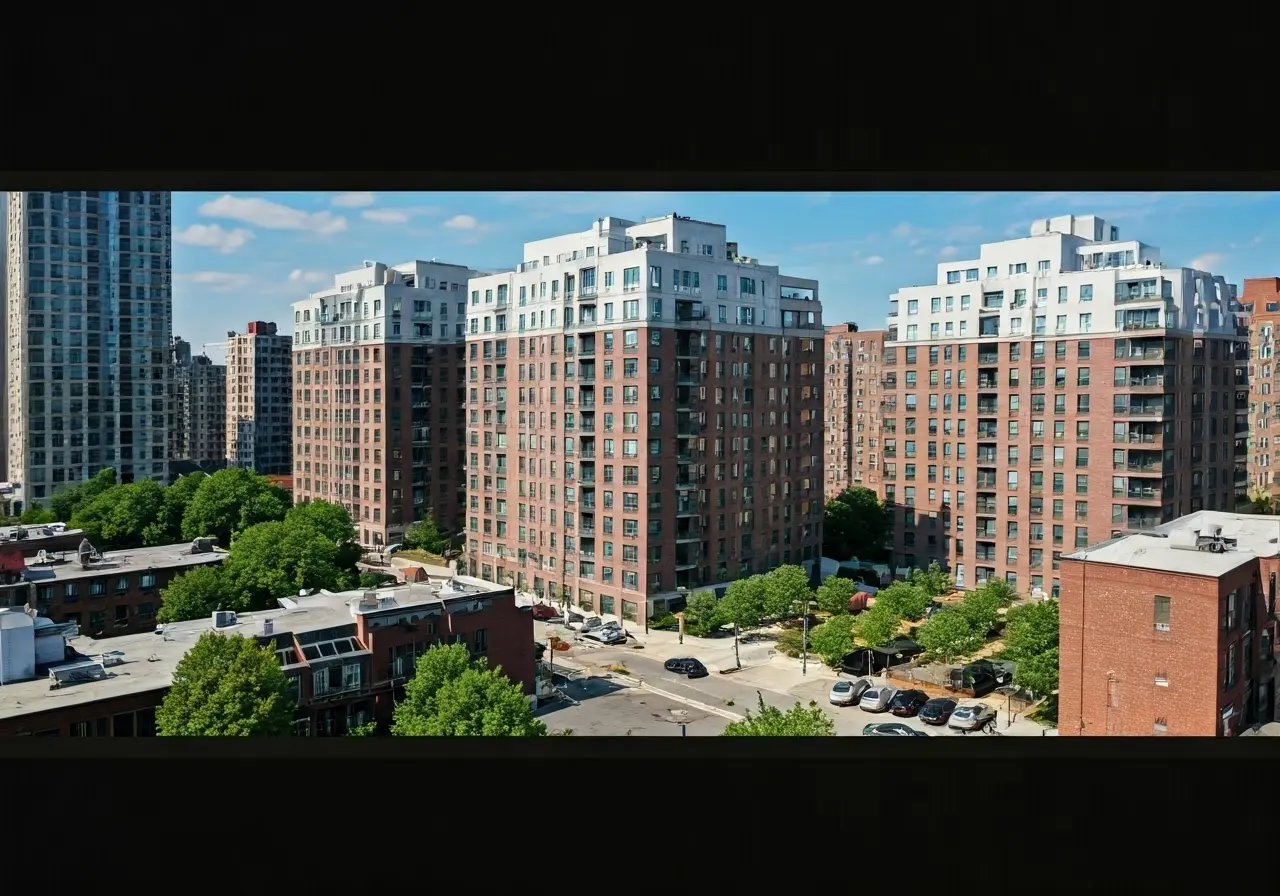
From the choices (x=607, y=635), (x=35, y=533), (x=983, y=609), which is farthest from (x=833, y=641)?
(x=35, y=533)

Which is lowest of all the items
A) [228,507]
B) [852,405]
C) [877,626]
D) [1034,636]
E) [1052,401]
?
[877,626]

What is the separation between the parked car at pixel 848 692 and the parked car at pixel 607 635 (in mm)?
3113

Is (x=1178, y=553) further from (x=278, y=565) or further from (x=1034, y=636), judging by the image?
(x=278, y=565)

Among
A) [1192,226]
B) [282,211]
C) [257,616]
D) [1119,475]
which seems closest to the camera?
[257,616]

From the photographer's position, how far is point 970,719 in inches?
350

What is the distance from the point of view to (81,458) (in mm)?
17547

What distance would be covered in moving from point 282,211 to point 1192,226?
24450 mm

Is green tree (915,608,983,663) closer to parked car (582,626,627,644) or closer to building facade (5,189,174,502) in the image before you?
parked car (582,626,627,644)

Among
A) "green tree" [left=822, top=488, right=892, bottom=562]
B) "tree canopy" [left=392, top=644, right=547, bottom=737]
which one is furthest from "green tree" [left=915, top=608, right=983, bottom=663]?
"green tree" [left=822, top=488, right=892, bottom=562]

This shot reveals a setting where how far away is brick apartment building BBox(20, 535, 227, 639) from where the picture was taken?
1038 centimetres

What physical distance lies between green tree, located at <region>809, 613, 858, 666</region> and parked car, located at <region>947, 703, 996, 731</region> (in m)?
1.44

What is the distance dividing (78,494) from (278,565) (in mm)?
6597
